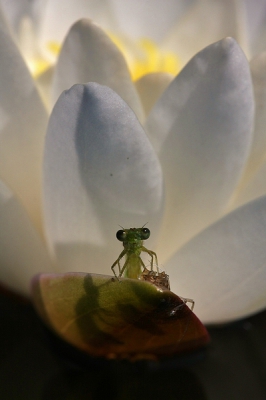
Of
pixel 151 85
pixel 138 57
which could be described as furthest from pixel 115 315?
pixel 138 57

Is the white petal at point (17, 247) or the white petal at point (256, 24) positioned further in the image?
the white petal at point (256, 24)

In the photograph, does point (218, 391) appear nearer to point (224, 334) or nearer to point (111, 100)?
point (224, 334)

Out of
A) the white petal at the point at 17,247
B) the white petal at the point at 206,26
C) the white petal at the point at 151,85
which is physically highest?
the white petal at the point at 206,26

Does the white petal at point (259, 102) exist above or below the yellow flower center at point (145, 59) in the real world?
below

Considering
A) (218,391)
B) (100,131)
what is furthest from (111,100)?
(218,391)

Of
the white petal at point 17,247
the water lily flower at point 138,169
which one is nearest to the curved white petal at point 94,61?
the water lily flower at point 138,169

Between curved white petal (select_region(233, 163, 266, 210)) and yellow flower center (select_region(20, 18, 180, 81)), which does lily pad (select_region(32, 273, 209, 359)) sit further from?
yellow flower center (select_region(20, 18, 180, 81))

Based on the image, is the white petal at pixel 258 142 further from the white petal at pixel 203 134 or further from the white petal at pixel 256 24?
the white petal at pixel 256 24
